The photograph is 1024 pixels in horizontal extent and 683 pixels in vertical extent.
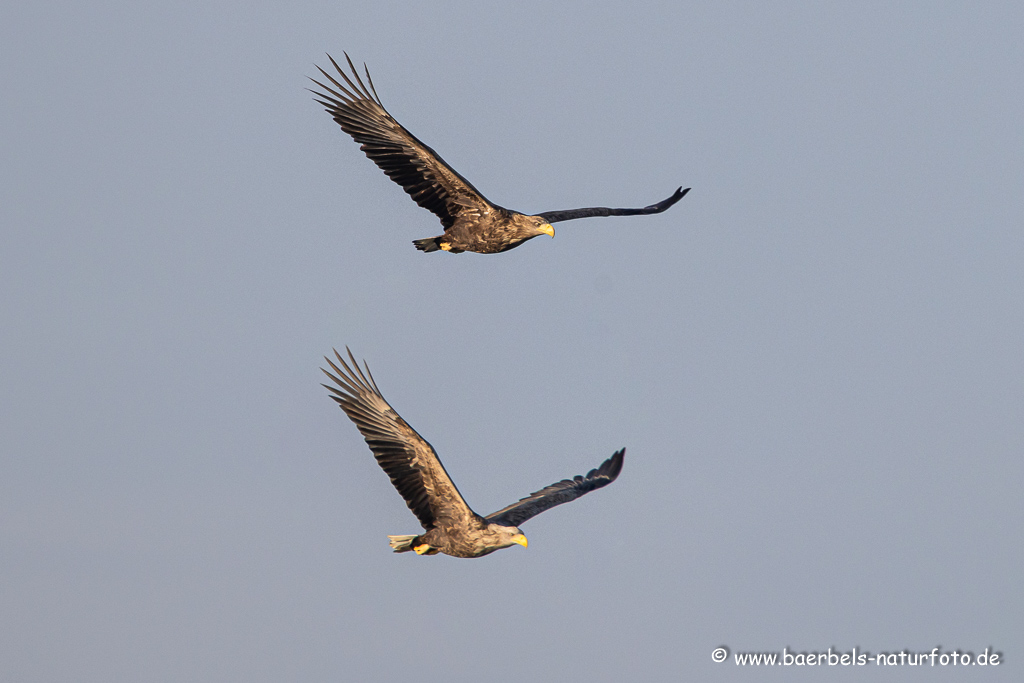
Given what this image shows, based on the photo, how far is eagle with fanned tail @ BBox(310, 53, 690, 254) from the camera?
684 inches

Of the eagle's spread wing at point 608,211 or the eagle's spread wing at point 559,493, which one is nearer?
the eagle's spread wing at point 559,493

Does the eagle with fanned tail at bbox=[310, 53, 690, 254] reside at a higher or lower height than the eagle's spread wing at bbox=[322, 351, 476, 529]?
higher

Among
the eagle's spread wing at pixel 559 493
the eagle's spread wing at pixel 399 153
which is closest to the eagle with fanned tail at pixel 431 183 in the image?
the eagle's spread wing at pixel 399 153

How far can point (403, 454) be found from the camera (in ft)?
54.6

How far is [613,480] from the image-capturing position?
2056 centimetres

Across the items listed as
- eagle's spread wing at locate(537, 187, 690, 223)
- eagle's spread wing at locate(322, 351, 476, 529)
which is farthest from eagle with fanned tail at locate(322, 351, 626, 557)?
eagle's spread wing at locate(537, 187, 690, 223)

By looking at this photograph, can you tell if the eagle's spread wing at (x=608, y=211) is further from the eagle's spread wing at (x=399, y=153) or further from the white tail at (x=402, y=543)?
the white tail at (x=402, y=543)

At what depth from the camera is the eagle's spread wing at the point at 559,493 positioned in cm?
1798

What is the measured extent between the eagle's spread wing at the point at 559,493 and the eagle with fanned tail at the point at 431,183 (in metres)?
3.66

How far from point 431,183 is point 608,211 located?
11.8 feet

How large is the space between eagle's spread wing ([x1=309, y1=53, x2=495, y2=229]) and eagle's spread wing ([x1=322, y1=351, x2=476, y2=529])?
268 cm

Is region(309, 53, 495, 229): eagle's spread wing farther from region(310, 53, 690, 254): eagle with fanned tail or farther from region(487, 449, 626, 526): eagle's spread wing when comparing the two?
region(487, 449, 626, 526): eagle's spread wing

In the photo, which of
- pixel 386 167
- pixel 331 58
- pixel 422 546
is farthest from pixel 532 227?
pixel 422 546

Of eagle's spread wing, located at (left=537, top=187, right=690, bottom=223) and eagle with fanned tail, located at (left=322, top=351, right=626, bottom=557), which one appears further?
eagle's spread wing, located at (left=537, top=187, right=690, bottom=223)
